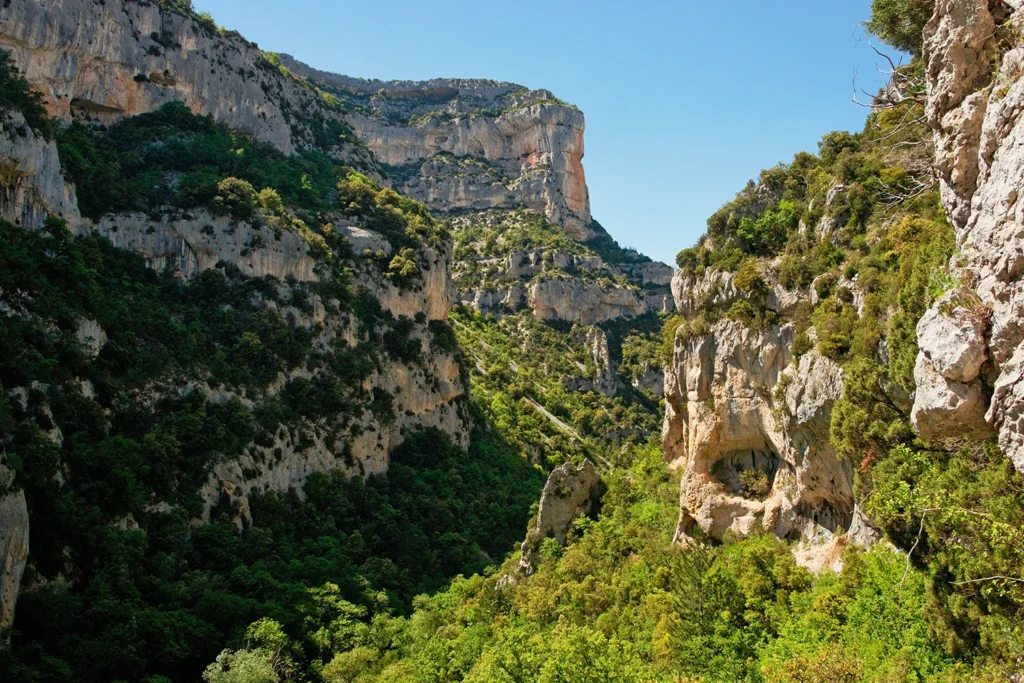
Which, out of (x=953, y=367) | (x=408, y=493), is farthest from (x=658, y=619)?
(x=408, y=493)

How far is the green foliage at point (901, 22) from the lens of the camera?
14578mm

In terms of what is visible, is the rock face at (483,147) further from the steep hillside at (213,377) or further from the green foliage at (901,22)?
the green foliage at (901,22)

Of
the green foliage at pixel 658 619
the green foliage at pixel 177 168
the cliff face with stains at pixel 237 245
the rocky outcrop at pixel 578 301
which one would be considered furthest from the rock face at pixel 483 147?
the green foliage at pixel 658 619

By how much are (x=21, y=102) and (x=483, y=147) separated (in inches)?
3939

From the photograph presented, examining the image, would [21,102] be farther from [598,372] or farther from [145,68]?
[598,372]

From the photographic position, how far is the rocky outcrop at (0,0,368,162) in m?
48.5

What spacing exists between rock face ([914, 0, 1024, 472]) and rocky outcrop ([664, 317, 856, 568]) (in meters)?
11.6

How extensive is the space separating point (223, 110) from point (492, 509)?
46.8 meters

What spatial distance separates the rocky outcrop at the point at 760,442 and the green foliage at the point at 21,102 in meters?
37.5

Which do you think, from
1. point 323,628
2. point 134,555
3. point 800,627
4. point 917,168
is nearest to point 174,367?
point 134,555

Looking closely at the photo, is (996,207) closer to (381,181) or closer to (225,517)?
(225,517)

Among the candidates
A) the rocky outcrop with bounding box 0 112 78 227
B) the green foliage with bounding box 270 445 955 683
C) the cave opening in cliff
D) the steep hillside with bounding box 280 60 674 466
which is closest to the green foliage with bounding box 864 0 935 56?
the green foliage with bounding box 270 445 955 683

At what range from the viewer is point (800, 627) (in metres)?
19.8

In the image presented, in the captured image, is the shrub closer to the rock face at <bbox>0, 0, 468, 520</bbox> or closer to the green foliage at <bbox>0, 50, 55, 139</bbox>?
the rock face at <bbox>0, 0, 468, 520</bbox>
